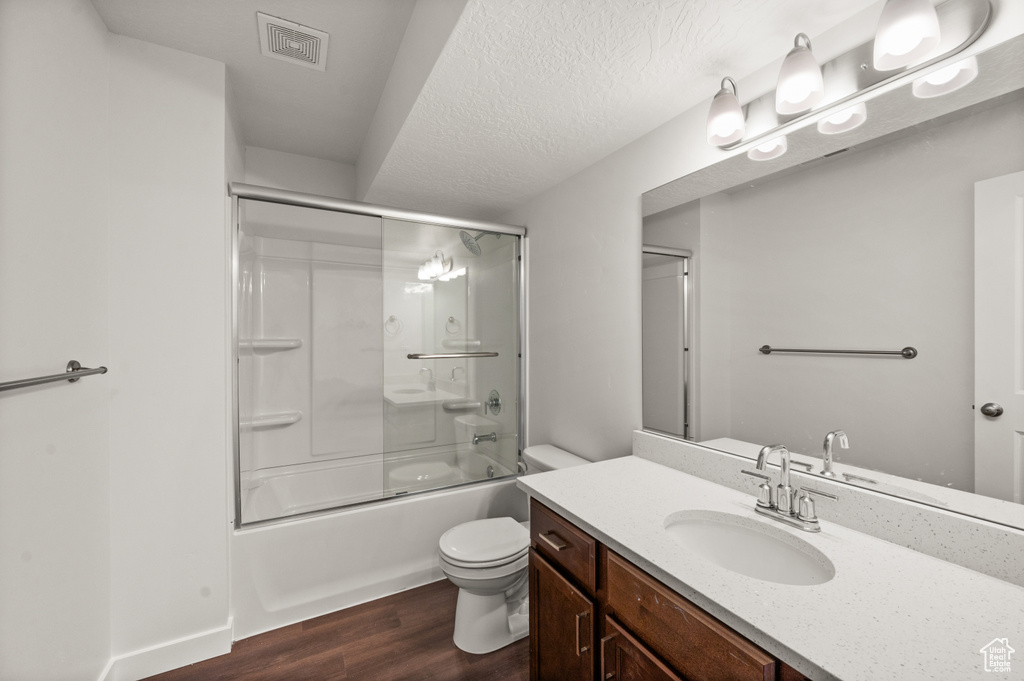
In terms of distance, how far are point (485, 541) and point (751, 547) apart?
108cm

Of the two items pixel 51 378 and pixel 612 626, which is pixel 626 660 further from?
pixel 51 378

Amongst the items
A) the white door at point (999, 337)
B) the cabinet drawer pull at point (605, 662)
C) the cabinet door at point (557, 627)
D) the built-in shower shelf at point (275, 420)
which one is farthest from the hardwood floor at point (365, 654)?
the white door at point (999, 337)

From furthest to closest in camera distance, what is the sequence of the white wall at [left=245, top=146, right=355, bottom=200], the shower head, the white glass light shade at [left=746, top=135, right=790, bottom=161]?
the white wall at [left=245, top=146, right=355, bottom=200] < the shower head < the white glass light shade at [left=746, top=135, right=790, bottom=161]

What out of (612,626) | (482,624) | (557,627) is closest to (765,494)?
(612,626)

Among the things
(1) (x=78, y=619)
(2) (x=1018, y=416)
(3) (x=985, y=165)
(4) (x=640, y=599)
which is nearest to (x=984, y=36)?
(3) (x=985, y=165)

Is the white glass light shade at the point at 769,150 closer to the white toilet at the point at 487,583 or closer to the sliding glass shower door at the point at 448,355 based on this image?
the sliding glass shower door at the point at 448,355

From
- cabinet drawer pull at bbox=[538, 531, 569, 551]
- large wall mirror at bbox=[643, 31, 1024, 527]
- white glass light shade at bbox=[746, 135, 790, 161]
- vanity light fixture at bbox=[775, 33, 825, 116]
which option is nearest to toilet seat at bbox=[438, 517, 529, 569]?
cabinet drawer pull at bbox=[538, 531, 569, 551]

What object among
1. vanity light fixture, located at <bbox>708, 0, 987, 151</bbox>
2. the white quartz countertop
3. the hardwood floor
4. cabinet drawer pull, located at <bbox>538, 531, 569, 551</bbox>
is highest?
vanity light fixture, located at <bbox>708, 0, 987, 151</bbox>

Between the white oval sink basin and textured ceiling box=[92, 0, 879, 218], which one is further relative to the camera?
textured ceiling box=[92, 0, 879, 218]

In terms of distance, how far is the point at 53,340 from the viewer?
1193mm

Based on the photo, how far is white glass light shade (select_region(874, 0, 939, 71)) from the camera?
0.87 m

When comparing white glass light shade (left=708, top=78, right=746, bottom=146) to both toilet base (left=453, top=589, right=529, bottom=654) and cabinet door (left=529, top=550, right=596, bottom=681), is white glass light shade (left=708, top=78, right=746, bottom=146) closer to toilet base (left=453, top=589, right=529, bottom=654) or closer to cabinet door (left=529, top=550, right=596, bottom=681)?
cabinet door (left=529, top=550, right=596, bottom=681)

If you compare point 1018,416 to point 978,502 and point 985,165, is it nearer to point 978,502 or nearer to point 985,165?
point 978,502

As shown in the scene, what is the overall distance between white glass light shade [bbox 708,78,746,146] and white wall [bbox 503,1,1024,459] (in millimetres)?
104
